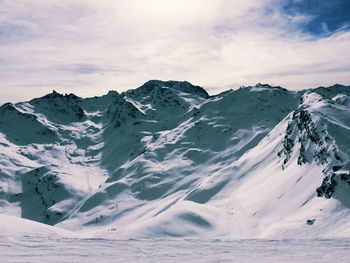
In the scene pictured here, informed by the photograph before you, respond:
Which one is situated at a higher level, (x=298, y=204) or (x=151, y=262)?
(x=151, y=262)

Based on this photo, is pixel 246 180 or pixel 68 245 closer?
pixel 68 245

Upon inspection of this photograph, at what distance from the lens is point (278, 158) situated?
110 m

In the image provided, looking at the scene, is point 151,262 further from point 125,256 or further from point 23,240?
point 23,240

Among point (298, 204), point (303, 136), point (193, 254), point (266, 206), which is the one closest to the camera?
point (193, 254)

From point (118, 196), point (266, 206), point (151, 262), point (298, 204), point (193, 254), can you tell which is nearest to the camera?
point (151, 262)

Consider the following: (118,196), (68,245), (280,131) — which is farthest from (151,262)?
(118,196)

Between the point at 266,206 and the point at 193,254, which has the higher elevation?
the point at 193,254

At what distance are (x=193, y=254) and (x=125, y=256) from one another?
8.67ft

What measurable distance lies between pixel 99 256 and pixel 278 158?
9631cm

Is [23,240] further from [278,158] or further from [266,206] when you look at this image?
[278,158]

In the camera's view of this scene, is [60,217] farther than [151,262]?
Yes

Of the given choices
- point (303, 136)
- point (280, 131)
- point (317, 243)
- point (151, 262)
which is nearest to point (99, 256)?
point (151, 262)

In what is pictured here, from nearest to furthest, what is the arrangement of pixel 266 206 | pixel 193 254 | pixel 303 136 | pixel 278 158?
pixel 193 254
pixel 266 206
pixel 303 136
pixel 278 158

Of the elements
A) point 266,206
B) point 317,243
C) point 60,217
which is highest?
point 317,243
